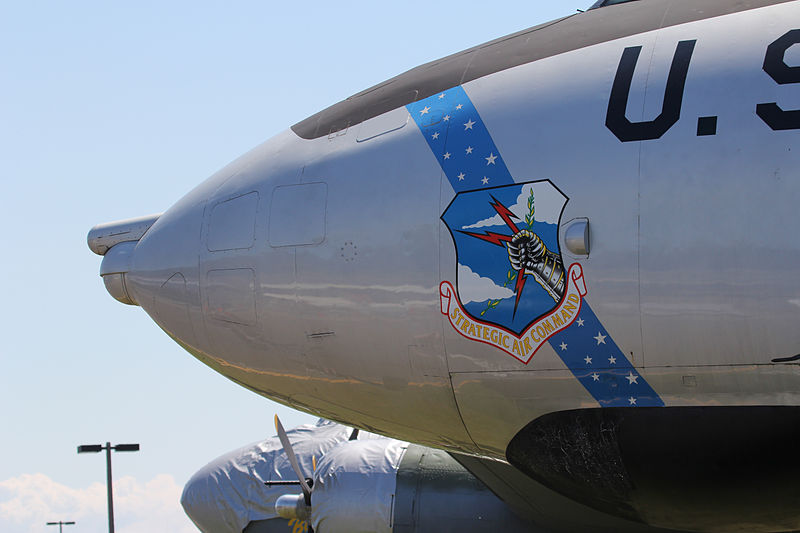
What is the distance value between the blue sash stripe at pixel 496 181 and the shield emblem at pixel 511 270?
0.10m

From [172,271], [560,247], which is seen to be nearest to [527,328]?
[560,247]

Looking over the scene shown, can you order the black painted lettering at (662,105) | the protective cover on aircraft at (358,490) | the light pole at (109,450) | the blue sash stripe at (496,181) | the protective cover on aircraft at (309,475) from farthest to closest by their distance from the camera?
the light pole at (109,450)
the protective cover on aircraft at (309,475)
the protective cover on aircraft at (358,490)
the blue sash stripe at (496,181)
the black painted lettering at (662,105)

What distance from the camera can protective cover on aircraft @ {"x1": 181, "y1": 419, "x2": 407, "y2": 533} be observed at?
11.5 m

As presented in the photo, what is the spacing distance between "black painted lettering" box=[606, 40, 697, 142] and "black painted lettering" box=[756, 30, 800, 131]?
0.52 meters

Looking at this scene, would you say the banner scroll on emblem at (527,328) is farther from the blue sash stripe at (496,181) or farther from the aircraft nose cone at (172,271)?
the aircraft nose cone at (172,271)

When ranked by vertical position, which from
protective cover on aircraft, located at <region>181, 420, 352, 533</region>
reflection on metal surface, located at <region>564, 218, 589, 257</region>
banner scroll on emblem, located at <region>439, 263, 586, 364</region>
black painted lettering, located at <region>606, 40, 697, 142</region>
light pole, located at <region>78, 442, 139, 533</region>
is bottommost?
light pole, located at <region>78, 442, 139, 533</region>

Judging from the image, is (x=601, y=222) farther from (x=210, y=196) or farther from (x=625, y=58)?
(x=210, y=196)

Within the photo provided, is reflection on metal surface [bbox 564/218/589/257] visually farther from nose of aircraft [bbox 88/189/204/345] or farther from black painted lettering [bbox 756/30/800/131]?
nose of aircraft [bbox 88/189/204/345]

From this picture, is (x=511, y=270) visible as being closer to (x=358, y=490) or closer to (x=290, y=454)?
(x=290, y=454)

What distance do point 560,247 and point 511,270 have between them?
39cm

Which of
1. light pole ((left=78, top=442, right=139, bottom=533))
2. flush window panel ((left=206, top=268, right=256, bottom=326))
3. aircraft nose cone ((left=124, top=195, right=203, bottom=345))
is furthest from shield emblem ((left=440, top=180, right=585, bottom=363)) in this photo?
light pole ((left=78, top=442, right=139, bottom=533))

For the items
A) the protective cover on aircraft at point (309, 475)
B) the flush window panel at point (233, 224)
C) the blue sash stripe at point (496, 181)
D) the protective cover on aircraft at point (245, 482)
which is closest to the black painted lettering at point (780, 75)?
the blue sash stripe at point (496, 181)

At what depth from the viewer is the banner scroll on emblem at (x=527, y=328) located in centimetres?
687

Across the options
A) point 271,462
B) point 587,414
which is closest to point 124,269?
point 587,414
